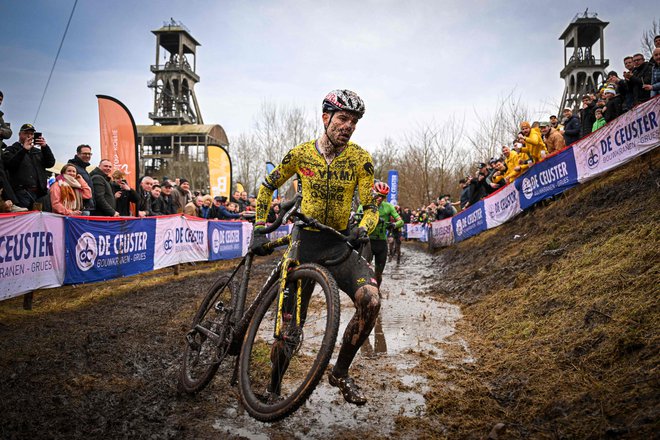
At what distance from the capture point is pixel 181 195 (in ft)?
48.0

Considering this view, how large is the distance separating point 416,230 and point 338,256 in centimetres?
3285

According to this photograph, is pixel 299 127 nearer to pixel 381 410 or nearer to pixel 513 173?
pixel 513 173

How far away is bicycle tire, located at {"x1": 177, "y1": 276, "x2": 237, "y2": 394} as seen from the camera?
3666 millimetres

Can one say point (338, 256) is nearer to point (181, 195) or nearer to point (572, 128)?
point (572, 128)

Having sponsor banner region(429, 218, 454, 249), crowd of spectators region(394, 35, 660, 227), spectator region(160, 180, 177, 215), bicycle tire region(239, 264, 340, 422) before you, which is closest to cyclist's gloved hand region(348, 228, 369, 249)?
bicycle tire region(239, 264, 340, 422)

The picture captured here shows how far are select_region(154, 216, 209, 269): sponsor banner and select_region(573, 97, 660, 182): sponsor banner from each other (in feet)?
33.5

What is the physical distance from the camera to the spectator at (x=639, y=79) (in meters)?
9.47

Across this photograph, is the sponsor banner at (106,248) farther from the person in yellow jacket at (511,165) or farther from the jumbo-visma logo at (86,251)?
the person in yellow jacket at (511,165)

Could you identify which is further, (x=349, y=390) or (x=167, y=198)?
(x=167, y=198)

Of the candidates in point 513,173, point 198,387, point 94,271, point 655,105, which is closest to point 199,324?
point 198,387

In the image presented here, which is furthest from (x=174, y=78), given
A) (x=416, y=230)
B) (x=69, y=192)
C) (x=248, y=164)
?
(x=69, y=192)

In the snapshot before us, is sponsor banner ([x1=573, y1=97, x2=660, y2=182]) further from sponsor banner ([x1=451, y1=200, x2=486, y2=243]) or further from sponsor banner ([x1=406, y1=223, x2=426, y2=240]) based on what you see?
sponsor banner ([x1=406, y1=223, x2=426, y2=240])

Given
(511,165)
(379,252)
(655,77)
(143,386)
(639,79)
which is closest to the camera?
(143,386)

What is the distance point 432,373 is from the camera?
176 inches
